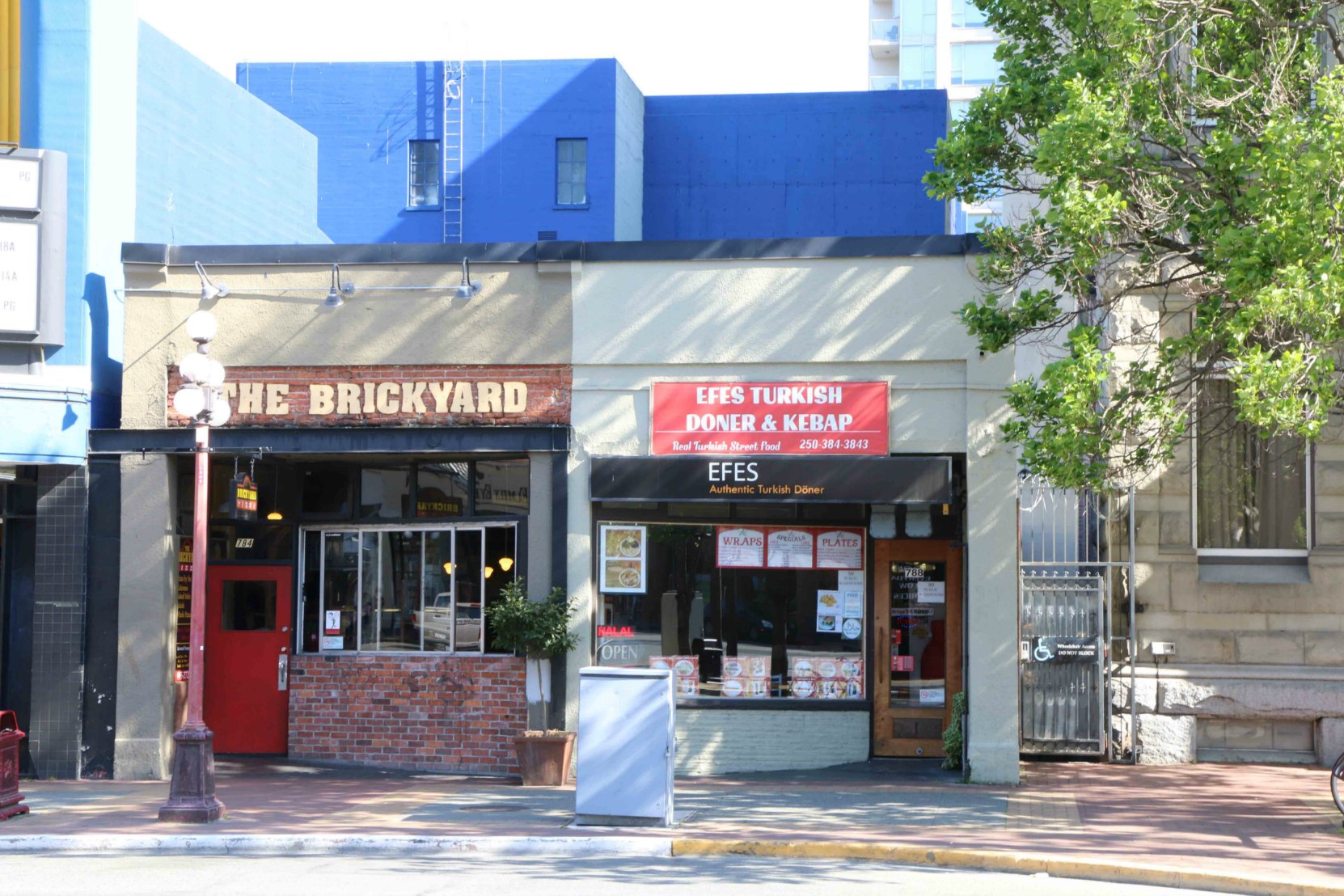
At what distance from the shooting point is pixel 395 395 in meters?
14.9

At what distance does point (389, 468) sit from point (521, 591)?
8.65 ft

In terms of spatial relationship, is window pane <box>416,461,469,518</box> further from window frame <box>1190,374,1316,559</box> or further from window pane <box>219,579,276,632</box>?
window frame <box>1190,374,1316,559</box>

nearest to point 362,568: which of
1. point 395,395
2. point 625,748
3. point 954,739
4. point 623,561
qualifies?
point 395,395

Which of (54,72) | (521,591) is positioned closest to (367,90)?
(54,72)

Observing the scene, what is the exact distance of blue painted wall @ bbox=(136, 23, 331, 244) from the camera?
16703 mm

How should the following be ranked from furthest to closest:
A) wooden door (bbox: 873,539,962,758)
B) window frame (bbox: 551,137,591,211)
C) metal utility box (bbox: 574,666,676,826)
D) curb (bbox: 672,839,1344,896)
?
window frame (bbox: 551,137,591,211) → wooden door (bbox: 873,539,962,758) → metal utility box (bbox: 574,666,676,826) → curb (bbox: 672,839,1344,896)

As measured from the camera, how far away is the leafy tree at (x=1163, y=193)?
33.1 ft

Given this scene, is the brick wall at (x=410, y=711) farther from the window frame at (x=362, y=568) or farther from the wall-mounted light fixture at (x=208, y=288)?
the wall-mounted light fixture at (x=208, y=288)

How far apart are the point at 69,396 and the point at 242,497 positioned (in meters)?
2.41

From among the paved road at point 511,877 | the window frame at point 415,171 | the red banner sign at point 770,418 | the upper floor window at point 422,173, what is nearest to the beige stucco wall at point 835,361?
the red banner sign at point 770,418

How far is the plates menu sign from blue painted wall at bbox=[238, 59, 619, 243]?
697 inches

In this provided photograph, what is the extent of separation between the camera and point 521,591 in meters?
14.6

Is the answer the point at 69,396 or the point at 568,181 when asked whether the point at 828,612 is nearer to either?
the point at 69,396

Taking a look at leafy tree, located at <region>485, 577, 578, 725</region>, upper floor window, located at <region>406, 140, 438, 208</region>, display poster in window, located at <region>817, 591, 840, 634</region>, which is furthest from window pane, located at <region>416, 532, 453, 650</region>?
upper floor window, located at <region>406, 140, 438, 208</region>
